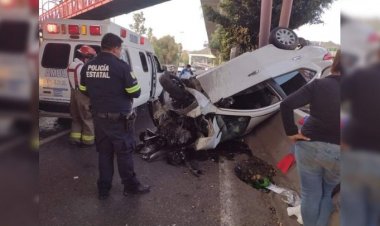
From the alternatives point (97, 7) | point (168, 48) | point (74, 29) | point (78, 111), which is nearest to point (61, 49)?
point (74, 29)

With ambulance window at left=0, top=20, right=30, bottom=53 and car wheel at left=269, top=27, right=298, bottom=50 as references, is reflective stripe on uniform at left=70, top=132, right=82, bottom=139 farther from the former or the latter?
ambulance window at left=0, top=20, right=30, bottom=53

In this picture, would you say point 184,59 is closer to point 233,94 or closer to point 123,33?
point 123,33

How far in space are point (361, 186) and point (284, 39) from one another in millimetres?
4734

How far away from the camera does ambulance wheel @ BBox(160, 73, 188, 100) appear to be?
4867mm

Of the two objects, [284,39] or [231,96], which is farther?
[284,39]

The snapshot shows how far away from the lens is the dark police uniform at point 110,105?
3359 mm

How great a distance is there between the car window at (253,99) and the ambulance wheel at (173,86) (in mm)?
580

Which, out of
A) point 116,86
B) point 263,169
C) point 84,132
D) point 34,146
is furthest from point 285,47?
point 34,146

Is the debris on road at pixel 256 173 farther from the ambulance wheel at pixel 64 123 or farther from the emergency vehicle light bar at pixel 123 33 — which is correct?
the ambulance wheel at pixel 64 123

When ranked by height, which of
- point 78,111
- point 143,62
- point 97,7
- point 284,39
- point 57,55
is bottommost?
point 78,111

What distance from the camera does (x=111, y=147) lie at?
358 cm

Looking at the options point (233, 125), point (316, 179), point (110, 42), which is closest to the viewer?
point (316, 179)

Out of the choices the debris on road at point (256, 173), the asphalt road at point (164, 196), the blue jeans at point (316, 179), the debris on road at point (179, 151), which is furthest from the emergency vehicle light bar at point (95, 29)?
the blue jeans at point (316, 179)

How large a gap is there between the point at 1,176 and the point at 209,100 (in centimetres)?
429
